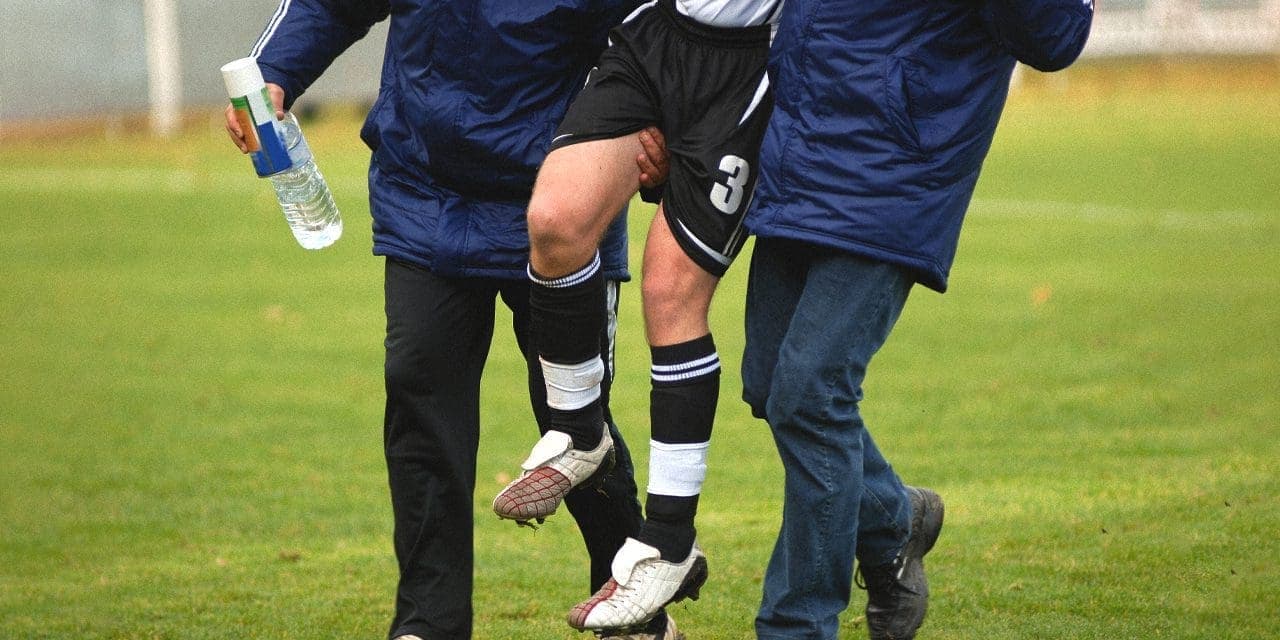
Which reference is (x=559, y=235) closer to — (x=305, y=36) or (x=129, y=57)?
(x=305, y=36)

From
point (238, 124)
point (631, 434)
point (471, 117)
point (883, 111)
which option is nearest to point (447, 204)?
point (471, 117)

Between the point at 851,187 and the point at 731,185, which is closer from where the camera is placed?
the point at 851,187

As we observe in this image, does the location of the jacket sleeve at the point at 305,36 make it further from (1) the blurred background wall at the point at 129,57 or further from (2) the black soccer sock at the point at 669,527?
(1) the blurred background wall at the point at 129,57

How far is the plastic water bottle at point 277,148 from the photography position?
4664mm

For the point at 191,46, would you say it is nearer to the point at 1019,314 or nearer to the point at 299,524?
the point at 1019,314

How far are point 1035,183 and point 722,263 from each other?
15.8 m

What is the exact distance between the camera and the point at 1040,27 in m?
4.02

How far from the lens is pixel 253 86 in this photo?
466 centimetres

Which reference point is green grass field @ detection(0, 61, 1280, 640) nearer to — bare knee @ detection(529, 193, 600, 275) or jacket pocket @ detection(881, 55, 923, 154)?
bare knee @ detection(529, 193, 600, 275)

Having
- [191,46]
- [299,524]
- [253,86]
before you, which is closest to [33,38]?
[191,46]

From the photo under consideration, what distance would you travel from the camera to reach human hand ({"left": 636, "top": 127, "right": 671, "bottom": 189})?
4.52 meters

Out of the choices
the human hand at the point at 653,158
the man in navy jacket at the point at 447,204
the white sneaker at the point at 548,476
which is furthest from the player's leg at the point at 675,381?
the man in navy jacket at the point at 447,204

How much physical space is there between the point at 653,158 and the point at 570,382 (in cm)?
67

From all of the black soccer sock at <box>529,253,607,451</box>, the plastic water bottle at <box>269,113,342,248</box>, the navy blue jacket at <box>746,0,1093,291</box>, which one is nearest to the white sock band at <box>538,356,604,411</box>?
the black soccer sock at <box>529,253,607,451</box>
